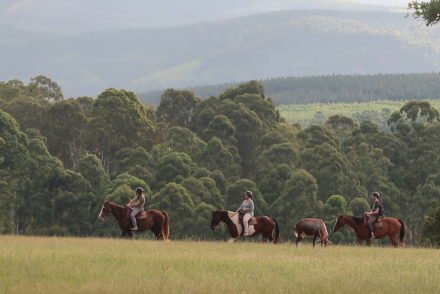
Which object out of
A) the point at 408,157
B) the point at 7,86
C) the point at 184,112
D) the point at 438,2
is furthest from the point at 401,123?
the point at 438,2

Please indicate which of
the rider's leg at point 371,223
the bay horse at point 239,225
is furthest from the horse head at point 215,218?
the rider's leg at point 371,223

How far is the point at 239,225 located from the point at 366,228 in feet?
16.0

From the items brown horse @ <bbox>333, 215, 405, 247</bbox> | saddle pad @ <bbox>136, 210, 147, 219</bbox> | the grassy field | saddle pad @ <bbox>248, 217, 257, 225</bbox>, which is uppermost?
the grassy field

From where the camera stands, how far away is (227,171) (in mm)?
77062

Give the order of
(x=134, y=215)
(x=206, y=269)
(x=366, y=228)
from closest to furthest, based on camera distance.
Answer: (x=206, y=269) < (x=134, y=215) < (x=366, y=228)

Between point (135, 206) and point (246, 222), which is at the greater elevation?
point (135, 206)

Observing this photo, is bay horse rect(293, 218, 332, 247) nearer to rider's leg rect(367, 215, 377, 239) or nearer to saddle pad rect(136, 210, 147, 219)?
rider's leg rect(367, 215, 377, 239)

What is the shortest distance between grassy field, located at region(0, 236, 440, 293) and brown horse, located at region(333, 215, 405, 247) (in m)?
7.21

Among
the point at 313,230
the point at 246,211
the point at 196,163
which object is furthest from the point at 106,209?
the point at 196,163

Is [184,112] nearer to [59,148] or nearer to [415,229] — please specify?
[59,148]

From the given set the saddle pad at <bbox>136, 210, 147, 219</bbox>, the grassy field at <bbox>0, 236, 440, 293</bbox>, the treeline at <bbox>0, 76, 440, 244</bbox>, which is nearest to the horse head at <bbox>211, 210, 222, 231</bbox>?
the saddle pad at <bbox>136, 210, 147, 219</bbox>

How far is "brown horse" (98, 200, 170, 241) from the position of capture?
34.8 meters

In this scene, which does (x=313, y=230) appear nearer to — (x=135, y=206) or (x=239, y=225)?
(x=239, y=225)

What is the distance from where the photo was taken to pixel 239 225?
1352 inches
